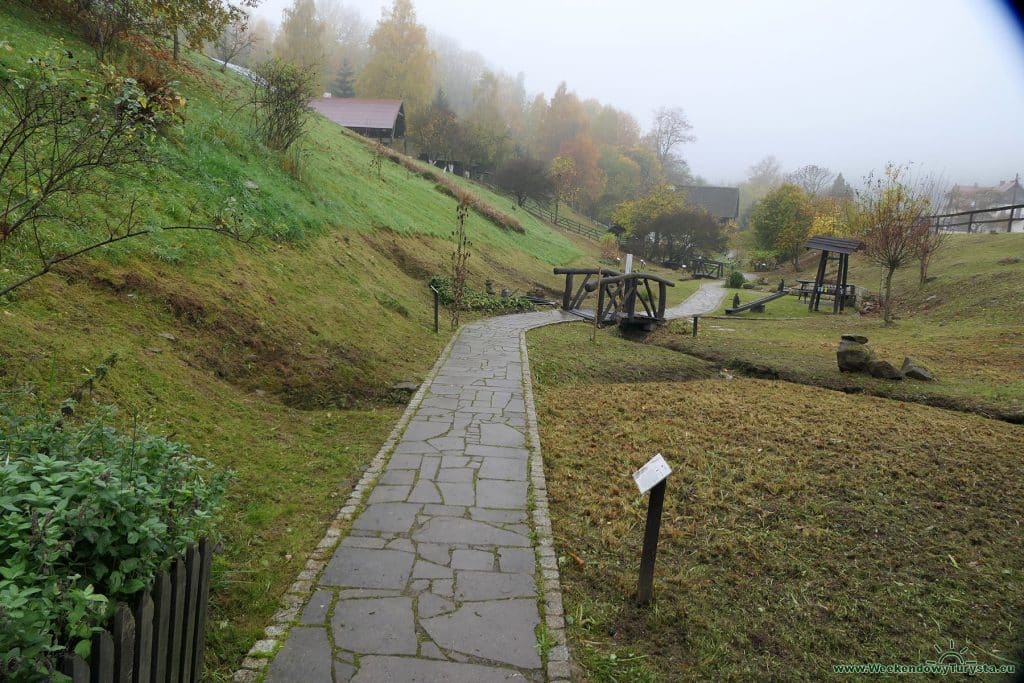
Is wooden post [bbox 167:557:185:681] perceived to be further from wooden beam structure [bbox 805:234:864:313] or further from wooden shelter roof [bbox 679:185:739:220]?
wooden shelter roof [bbox 679:185:739:220]

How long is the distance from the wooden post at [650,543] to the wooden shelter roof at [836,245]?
2174cm

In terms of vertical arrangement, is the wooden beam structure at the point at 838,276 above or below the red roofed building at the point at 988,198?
below

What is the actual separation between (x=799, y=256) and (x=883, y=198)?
18143 mm

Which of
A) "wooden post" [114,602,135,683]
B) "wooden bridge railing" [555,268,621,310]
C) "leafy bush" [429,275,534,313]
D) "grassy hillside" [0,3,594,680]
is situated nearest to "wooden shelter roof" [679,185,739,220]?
"wooden bridge railing" [555,268,621,310]

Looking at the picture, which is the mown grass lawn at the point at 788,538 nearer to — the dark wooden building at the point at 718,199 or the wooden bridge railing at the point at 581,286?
the wooden bridge railing at the point at 581,286

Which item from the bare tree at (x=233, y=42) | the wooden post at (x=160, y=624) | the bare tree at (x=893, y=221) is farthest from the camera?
the bare tree at (x=893, y=221)

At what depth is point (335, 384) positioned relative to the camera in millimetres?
6887

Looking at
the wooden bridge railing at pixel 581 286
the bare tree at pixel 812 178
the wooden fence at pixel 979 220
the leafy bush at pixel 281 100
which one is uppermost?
the bare tree at pixel 812 178

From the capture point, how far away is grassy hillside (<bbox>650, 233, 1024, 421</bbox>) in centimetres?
837

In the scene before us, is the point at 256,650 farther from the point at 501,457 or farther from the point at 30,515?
the point at 501,457

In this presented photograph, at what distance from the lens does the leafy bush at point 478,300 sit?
13.6 metres

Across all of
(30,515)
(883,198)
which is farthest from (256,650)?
(883,198)

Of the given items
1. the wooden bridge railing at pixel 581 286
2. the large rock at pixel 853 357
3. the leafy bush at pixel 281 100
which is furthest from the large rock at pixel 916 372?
the leafy bush at pixel 281 100

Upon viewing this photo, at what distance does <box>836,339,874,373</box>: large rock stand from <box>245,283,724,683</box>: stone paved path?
251 inches
